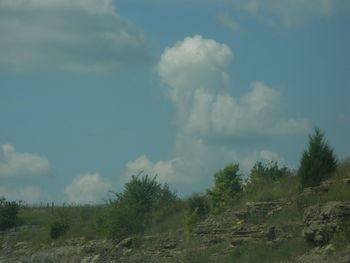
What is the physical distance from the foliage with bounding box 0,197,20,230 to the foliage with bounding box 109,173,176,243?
22.9 meters

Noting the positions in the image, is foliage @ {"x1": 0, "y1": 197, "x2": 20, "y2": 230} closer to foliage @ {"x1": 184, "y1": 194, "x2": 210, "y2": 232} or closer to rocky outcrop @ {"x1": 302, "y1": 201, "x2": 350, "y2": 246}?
foliage @ {"x1": 184, "y1": 194, "x2": 210, "y2": 232}

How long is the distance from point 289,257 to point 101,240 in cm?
2269

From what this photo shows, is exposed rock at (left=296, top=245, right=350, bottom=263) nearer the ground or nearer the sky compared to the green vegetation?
nearer the ground

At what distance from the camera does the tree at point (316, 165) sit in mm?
32188

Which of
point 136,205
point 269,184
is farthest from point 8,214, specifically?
point 269,184

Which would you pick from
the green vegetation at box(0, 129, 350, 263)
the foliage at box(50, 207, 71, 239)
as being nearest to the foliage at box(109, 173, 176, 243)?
the green vegetation at box(0, 129, 350, 263)

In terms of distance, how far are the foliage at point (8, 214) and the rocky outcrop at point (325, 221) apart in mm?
50018

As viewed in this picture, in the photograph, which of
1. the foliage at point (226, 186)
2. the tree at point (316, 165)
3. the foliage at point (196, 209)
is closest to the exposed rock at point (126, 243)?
the foliage at point (196, 209)

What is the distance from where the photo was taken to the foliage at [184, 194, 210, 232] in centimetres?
4012

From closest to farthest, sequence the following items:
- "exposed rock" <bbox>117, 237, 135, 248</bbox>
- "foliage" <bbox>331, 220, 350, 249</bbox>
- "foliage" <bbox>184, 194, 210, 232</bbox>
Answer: "foliage" <bbox>331, 220, 350, 249</bbox>, "foliage" <bbox>184, 194, 210, 232</bbox>, "exposed rock" <bbox>117, 237, 135, 248</bbox>

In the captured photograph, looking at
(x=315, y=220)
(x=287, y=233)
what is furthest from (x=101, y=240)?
A: (x=315, y=220)

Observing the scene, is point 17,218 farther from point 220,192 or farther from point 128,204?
point 220,192

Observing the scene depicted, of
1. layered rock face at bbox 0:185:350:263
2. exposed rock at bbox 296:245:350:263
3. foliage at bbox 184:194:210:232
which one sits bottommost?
exposed rock at bbox 296:245:350:263

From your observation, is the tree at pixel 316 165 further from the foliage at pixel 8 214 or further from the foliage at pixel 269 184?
the foliage at pixel 8 214
